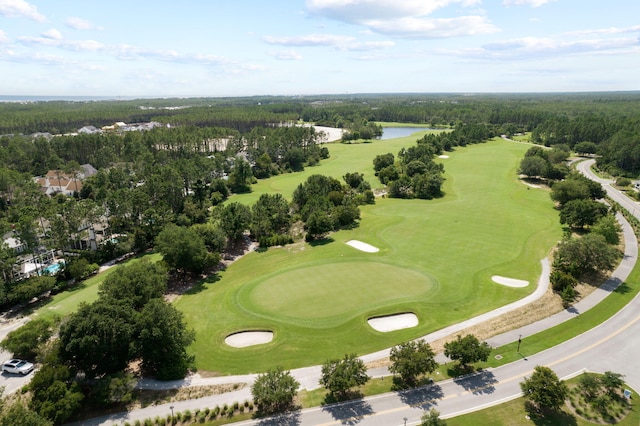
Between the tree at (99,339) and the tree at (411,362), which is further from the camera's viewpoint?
the tree at (99,339)

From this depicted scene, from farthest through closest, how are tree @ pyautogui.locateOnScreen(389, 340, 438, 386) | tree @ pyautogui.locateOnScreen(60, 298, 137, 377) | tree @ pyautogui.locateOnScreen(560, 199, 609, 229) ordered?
tree @ pyautogui.locateOnScreen(560, 199, 609, 229) < tree @ pyautogui.locateOnScreen(60, 298, 137, 377) < tree @ pyautogui.locateOnScreen(389, 340, 438, 386)

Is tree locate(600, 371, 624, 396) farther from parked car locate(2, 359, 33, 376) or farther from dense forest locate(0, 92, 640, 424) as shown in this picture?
parked car locate(2, 359, 33, 376)

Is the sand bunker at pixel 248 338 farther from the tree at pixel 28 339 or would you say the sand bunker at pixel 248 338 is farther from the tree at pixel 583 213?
the tree at pixel 583 213

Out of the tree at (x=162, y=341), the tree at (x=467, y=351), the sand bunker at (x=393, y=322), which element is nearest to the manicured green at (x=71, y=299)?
the tree at (x=162, y=341)

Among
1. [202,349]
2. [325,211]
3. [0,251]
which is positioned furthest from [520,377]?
[0,251]

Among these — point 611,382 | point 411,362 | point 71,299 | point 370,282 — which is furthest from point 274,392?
point 71,299

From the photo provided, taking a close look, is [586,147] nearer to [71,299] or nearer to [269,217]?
[269,217]

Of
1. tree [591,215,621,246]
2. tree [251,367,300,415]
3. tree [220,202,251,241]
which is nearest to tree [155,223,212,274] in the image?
tree [220,202,251,241]
